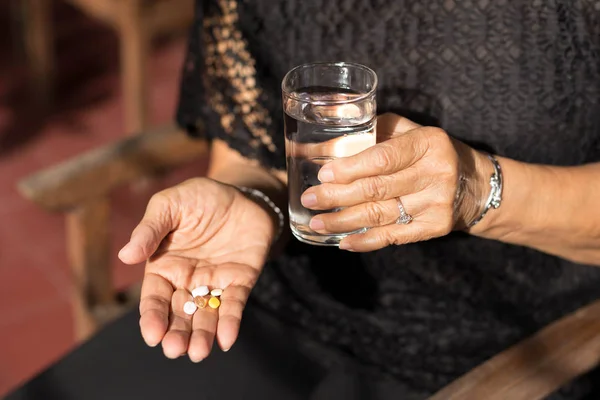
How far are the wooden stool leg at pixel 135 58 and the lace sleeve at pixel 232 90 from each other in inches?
41.5

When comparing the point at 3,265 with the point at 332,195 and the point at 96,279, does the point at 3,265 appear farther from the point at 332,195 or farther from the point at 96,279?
the point at 332,195

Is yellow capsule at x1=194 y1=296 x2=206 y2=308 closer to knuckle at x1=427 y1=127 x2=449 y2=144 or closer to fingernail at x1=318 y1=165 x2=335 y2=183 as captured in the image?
fingernail at x1=318 y1=165 x2=335 y2=183

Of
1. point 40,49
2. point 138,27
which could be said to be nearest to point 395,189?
point 138,27

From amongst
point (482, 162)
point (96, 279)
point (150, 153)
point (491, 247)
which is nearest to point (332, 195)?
point (482, 162)

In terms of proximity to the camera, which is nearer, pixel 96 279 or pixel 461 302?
pixel 461 302

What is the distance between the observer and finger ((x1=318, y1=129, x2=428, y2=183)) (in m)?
0.84

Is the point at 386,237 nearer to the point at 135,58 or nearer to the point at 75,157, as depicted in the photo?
the point at 75,157

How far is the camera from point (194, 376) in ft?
3.92

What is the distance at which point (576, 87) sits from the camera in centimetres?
108

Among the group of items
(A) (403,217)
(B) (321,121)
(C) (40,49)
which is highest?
(B) (321,121)

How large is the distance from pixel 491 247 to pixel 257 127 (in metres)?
0.41

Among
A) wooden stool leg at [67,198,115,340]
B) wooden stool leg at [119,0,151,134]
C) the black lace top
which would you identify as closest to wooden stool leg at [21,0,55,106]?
wooden stool leg at [119,0,151,134]

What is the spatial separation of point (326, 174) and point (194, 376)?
0.49 metres

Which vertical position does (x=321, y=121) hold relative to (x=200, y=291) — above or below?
above
